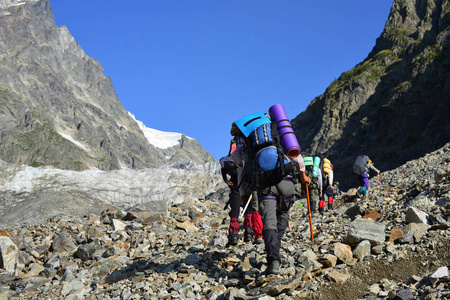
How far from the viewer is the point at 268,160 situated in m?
6.45

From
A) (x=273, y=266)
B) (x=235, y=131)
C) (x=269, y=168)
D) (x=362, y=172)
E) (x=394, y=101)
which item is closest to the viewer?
(x=273, y=266)

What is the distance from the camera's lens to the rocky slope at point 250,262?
577 cm

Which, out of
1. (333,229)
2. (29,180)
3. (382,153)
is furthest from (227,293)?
(382,153)

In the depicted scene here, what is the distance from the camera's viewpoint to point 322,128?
9956cm

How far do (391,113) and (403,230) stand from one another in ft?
274

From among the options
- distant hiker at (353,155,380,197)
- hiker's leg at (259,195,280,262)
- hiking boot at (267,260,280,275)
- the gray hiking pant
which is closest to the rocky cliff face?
distant hiker at (353,155,380,197)

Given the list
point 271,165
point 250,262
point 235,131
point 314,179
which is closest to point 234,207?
point 250,262

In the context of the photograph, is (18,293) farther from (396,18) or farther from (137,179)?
(396,18)

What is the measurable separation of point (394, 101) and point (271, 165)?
285 feet

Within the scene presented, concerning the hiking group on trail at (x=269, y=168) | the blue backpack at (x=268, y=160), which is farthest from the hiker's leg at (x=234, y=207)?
the blue backpack at (x=268, y=160)

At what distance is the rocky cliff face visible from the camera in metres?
72.6

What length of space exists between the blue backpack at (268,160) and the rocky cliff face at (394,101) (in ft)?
205

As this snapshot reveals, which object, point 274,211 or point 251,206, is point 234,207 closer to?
point 251,206

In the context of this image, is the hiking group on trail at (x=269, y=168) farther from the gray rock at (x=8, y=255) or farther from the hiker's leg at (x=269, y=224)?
the gray rock at (x=8, y=255)
